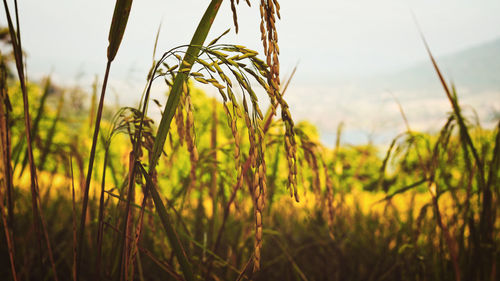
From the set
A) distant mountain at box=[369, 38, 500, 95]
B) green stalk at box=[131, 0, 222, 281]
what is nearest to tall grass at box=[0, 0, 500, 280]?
green stalk at box=[131, 0, 222, 281]

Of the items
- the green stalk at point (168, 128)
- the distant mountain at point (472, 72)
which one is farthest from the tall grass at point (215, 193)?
the distant mountain at point (472, 72)

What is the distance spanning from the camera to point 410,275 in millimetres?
1228

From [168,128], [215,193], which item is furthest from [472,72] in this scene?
[168,128]

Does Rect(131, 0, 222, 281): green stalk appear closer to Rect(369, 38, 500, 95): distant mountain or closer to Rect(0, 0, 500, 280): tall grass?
Rect(0, 0, 500, 280): tall grass

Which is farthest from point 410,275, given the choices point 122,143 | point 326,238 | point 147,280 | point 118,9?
point 122,143

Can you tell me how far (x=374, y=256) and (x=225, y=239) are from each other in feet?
2.44

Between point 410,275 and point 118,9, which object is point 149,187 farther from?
point 410,275

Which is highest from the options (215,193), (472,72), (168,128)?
(472,72)

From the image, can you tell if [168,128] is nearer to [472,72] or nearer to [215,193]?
[215,193]

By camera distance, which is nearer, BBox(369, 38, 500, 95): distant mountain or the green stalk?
the green stalk

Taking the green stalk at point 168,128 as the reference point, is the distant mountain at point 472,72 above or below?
above

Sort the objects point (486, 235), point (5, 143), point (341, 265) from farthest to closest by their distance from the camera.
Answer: point (341, 265) < point (486, 235) < point (5, 143)

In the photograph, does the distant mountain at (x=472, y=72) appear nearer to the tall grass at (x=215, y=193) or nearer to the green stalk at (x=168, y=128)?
the tall grass at (x=215, y=193)

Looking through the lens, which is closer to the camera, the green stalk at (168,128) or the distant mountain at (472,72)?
the green stalk at (168,128)
